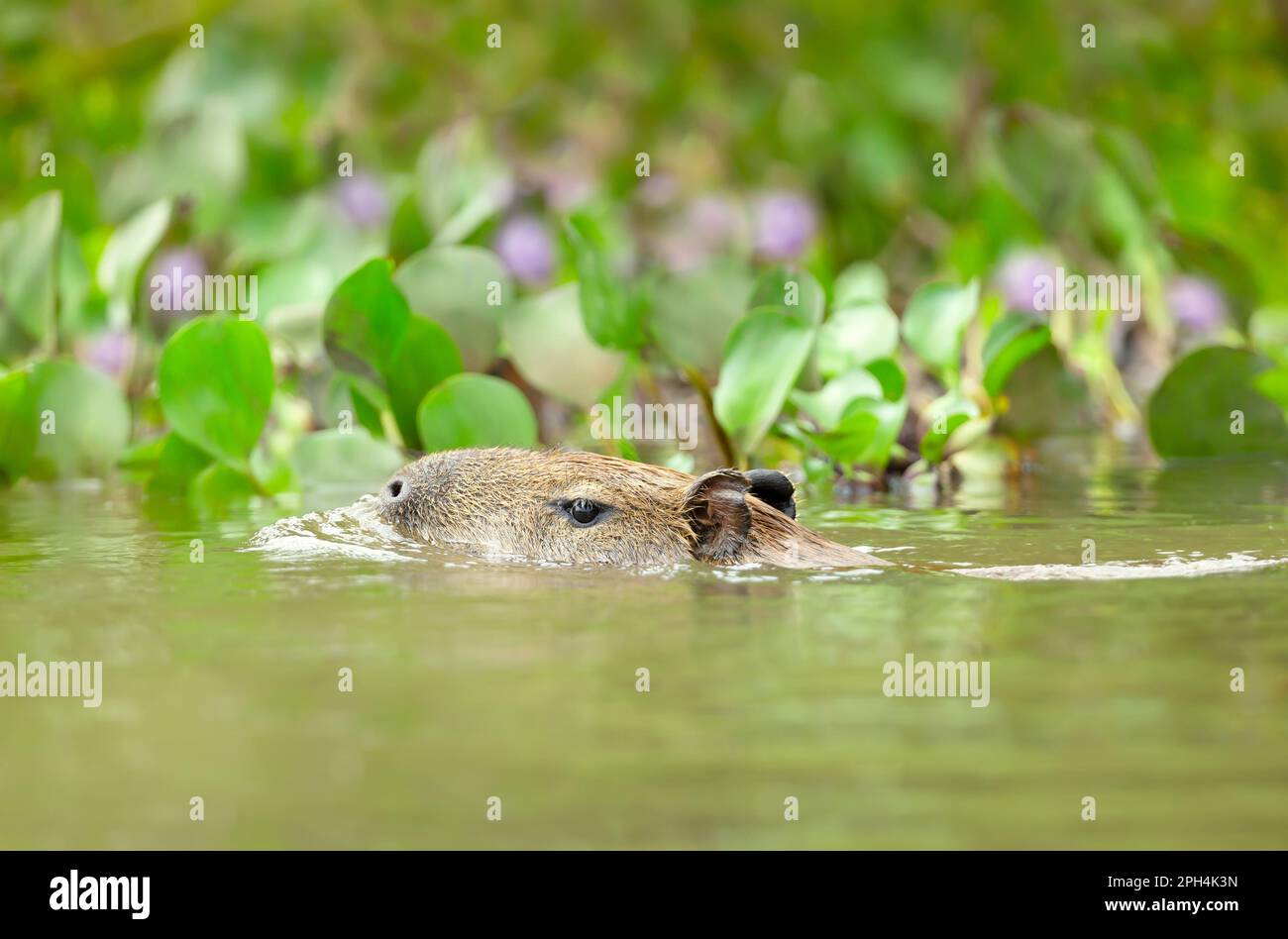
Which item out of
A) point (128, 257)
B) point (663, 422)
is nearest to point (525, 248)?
point (663, 422)

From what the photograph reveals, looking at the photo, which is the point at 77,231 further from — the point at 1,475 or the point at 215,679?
the point at 215,679

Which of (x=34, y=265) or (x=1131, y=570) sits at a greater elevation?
(x=34, y=265)

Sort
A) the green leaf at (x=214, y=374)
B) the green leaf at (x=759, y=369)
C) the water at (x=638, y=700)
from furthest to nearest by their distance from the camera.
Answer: the green leaf at (x=759, y=369) → the green leaf at (x=214, y=374) → the water at (x=638, y=700)

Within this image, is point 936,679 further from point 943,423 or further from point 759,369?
point 943,423

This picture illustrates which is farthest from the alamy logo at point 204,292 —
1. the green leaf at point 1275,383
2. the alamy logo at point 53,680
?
the alamy logo at point 53,680

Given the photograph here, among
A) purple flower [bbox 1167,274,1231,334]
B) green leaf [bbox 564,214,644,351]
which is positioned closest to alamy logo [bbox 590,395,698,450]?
green leaf [bbox 564,214,644,351]

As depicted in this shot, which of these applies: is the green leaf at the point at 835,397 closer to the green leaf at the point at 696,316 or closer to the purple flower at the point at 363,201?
the green leaf at the point at 696,316

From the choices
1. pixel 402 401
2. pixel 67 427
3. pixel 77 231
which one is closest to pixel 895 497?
pixel 402 401
